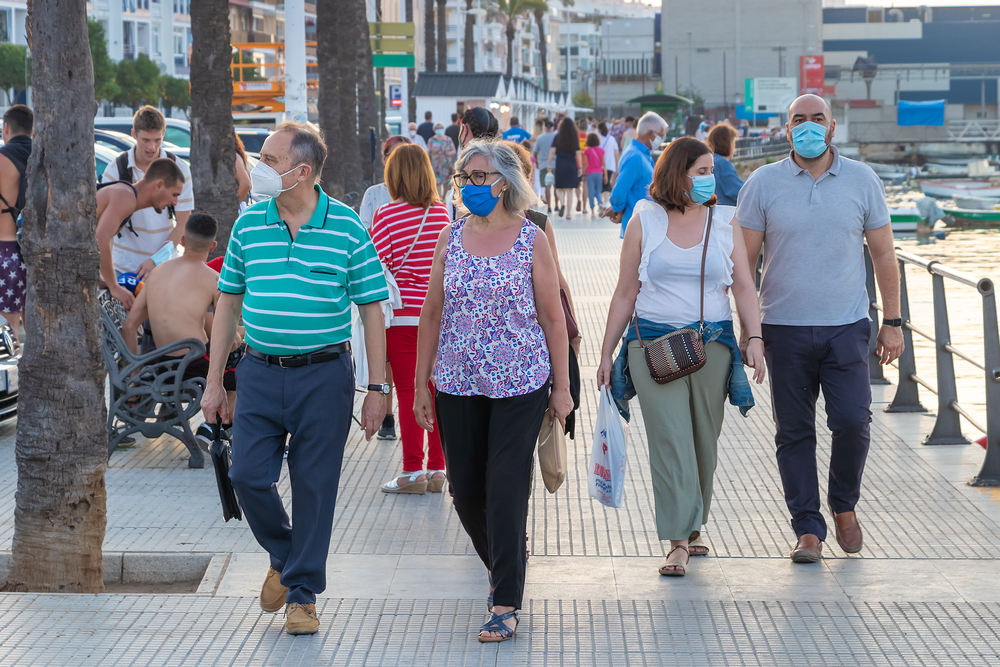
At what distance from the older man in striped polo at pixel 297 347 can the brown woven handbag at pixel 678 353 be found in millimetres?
1143

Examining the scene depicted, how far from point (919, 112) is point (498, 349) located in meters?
101

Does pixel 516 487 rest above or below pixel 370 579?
above

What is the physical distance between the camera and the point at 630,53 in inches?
5340

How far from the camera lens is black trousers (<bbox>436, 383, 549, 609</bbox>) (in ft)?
14.0

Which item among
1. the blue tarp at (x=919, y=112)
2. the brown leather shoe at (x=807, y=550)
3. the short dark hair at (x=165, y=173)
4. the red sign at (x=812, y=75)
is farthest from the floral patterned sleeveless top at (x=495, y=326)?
the blue tarp at (x=919, y=112)

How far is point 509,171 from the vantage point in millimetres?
4301

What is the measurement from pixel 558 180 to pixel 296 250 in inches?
738

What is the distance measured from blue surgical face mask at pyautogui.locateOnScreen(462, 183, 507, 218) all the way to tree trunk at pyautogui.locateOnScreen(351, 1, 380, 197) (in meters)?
14.3

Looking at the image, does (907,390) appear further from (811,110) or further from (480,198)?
(480,198)

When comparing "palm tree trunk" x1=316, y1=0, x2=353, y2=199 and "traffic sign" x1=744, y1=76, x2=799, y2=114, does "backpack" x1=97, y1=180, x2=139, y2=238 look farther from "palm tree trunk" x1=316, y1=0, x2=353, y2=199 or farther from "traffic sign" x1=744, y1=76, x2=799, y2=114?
"traffic sign" x1=744, y1=76, x2=799, y2=114

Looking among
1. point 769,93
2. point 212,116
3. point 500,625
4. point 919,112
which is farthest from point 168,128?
point 919,112

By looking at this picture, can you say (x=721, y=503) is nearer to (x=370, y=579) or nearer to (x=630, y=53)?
(x=370, y=579)

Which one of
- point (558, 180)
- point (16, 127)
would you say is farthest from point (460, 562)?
point (558, 180)

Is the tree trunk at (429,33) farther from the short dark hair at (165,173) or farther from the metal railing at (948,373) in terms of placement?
the short dark hair at (165,173)
